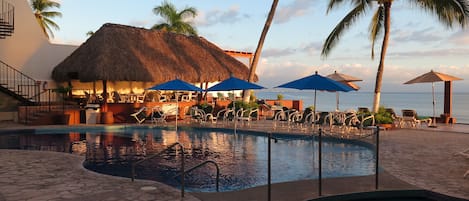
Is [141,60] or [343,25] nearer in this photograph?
[343,25]

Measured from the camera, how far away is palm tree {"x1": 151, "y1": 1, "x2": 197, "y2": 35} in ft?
102

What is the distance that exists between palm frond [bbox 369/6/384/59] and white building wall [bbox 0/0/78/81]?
15634 millimetres

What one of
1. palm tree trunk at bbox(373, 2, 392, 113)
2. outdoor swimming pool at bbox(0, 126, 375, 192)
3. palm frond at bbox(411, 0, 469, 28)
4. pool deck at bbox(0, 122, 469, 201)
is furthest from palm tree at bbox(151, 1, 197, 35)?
pool deck at bbox(0, 122, 469, 201)

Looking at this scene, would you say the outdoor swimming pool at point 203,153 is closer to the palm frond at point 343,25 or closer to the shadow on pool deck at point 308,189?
the shadow on pool deck at point 308,189

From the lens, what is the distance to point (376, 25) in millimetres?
16453

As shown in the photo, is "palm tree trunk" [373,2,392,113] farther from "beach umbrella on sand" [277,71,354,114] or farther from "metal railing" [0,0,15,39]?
"metal railing" [0,0,15,39]

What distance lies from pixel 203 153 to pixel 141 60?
392 inches

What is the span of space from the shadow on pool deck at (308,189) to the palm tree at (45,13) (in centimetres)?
3028

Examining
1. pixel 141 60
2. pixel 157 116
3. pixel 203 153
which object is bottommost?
pixel 203 153

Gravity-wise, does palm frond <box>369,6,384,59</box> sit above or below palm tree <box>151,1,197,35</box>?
below

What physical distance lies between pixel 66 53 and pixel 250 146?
13.9 meters

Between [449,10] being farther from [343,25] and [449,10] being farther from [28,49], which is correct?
[28,49]

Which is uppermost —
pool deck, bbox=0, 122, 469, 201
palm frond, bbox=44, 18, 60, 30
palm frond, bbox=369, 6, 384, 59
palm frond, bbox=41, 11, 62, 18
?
palm frond, bbox=41, 11, 62, 18

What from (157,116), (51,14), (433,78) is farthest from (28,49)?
(433,78)
